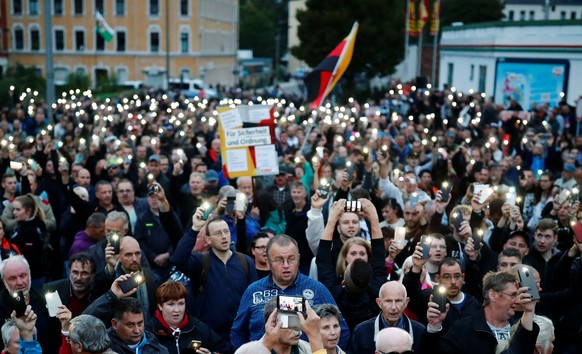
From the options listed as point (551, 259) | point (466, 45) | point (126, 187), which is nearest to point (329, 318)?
point (551, 259)

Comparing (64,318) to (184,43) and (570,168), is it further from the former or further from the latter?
(184,43)

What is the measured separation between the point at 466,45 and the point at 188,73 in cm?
3469

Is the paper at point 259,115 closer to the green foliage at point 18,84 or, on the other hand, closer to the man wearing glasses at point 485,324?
the man wearing glasses at point 485,324

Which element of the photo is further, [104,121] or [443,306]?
[104,121]

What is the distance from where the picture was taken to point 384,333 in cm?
509

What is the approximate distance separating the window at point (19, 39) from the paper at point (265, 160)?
64.7m

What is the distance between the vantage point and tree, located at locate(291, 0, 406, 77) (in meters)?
51.7

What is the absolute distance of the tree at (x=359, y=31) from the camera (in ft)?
170

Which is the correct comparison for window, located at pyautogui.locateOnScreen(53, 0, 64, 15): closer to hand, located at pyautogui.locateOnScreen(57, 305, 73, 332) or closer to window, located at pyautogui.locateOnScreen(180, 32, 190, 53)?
window, located at pyautogui.locateOnScreen(180, 32, 190, 53)

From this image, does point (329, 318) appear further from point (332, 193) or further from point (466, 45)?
point (466, 45)

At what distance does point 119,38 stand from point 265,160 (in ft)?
203

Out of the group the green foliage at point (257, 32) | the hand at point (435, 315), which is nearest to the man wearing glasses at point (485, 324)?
the hand at point (435, 315)

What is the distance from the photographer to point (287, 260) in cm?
616

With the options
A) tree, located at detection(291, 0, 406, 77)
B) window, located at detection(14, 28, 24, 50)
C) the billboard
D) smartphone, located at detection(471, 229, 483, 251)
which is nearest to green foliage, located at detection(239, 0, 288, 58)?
window, located at detection(14, 28, 24, 50)
